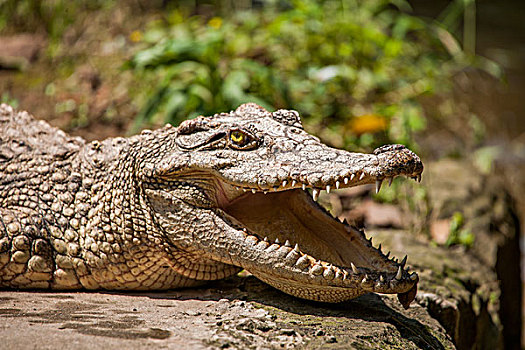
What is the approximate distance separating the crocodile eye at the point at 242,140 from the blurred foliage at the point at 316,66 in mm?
2385

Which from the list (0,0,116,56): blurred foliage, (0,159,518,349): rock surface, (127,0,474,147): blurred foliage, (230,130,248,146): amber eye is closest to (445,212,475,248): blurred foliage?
(0,159,518,349): rock surface

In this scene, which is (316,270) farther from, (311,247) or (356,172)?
(356,172)

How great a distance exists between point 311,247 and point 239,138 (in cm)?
67

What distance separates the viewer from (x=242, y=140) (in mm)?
2830

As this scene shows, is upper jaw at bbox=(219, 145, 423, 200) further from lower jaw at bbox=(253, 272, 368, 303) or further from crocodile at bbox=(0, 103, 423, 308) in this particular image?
lower jaw at bbox=(253, 272, 368, 303)

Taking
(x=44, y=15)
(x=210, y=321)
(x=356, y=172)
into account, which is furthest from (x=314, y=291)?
(x=44, y=15)

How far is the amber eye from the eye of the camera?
283 cm

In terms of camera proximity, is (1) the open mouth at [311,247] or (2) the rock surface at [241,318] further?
(1) the open mouth at [311,247]

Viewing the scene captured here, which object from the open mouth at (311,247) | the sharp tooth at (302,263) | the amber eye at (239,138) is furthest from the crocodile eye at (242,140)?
the sharp tooth at (302,263)

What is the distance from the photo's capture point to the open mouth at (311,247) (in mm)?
2557

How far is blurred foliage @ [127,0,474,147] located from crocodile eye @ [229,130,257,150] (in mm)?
2385

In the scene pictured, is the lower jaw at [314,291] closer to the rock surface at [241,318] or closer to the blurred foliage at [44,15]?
the rock surface at [241,318]

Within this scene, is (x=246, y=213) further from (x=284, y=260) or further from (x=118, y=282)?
(x=118, y=282)

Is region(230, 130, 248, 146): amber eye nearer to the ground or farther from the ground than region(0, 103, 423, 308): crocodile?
farther from the ground
